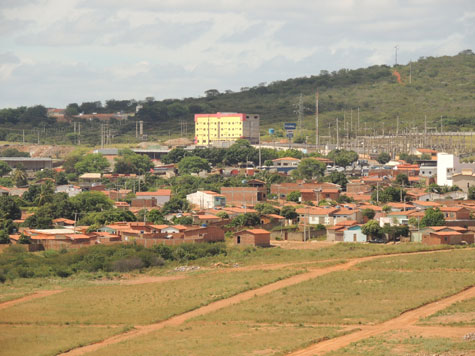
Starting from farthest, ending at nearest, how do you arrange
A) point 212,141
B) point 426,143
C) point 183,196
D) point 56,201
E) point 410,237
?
1. point 212,141
2. point 426,143
3. point 183,196
4. point 56,201
5. point 410,237

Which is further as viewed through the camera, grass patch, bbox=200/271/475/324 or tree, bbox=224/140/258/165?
tree, bbox=224/140/258/165


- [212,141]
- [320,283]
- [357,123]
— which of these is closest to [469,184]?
[320,283]

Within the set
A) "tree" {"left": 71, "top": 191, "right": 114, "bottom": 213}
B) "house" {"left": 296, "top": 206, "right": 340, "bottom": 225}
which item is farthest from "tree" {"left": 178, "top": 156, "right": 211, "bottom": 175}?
"house" {"left": 296, "top": 206, "right": 340, "bottom": 225}

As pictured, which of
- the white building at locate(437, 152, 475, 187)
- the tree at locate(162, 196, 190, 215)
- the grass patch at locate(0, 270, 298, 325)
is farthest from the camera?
the white building at locate(437, 152, 475, 187)

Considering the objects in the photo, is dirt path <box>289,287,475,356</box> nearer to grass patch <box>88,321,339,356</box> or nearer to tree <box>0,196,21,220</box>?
grass patch <box>88,321,339,356</box>

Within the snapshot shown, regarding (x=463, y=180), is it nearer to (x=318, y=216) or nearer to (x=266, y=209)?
(x=318, y=216)

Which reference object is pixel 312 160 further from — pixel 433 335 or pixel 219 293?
pixel 433 335

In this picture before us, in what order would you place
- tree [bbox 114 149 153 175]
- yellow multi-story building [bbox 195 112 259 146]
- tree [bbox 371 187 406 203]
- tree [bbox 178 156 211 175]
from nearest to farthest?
tree [bbox 371 187 406 203] → tree [bbox 178 156 211 175] → tree [bbox 114 149 153 175] → yellow multi-story building [bbox 195 112 259 146]
